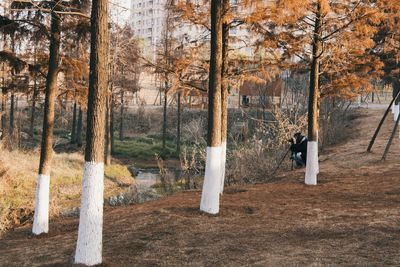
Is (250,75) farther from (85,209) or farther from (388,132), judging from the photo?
(388,132)

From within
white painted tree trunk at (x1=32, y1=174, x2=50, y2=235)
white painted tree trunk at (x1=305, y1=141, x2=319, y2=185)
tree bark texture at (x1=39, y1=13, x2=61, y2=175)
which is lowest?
white painted tree trunk at (x1=32, y1=174, x2=50, y2=235)

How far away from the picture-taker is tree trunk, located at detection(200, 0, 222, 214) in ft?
32.4

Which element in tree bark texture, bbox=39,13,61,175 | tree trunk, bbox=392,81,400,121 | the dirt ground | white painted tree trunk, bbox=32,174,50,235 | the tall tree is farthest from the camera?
tree trunk, bbox=392,81,400,121

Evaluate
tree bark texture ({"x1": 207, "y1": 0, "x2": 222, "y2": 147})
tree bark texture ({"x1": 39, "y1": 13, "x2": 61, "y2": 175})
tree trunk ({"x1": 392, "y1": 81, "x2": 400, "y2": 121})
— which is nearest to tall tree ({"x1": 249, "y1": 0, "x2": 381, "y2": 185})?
tree bark texture ({"x1": 207, "y1": 0, "x2": 222, "y2": 147})

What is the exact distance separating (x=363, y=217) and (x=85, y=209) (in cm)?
554

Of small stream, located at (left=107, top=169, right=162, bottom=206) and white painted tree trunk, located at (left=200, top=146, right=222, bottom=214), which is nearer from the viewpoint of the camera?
white painted tree trunk, located at (left=200, top=146, right=222, bottom=214)

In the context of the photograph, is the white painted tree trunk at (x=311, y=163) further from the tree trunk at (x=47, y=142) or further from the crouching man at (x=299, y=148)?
the tree trunk at (x=47, y=142)

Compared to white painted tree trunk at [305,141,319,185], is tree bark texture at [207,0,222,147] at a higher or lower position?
higher

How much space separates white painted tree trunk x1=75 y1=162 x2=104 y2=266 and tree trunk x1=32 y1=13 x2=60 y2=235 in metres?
3.93

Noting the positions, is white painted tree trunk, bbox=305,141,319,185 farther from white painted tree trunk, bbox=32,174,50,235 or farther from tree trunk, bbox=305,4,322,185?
white painted tree trunk, bbox=32,174,50,235

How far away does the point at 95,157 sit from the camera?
7.29 metres

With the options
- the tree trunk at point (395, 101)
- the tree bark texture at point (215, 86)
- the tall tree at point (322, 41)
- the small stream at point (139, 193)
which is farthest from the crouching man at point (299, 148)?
the tree trunk at point (395, 101)

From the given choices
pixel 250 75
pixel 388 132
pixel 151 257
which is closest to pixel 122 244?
pixel 151 257

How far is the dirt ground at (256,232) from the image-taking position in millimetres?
7098
